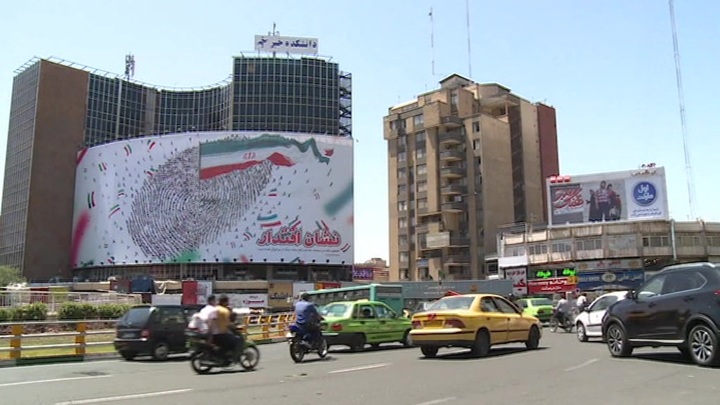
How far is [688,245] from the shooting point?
2463 inches

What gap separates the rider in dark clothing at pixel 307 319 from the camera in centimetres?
1566

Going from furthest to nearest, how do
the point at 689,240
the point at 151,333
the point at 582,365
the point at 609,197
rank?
the point at 609,197 < the point at 689,240 < the point at 151,333 < the point at 582,365

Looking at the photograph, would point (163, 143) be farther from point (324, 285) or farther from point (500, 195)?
point (500, 195)

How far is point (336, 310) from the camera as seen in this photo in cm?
1928

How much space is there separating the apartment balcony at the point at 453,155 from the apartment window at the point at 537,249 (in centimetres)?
1917

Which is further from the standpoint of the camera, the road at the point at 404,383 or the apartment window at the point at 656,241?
the apartment window at the point at 656,241

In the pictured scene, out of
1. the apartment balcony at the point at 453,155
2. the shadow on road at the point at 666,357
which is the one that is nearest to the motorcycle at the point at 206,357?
the shadow on road at the point at 666,357

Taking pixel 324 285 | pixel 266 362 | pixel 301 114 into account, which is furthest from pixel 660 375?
pixel 301 114

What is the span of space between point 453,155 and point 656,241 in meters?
29.5

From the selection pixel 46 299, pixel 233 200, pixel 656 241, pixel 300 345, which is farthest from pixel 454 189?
pixel 300 345

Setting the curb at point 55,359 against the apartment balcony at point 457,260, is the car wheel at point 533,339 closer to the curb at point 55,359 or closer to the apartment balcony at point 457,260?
the curb at point 55,359

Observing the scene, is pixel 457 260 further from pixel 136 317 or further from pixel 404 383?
pixel 404 383

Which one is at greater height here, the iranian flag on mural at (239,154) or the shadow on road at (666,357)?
the iranian flag on mural at (239,154)

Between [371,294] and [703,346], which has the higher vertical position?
[371,294]
